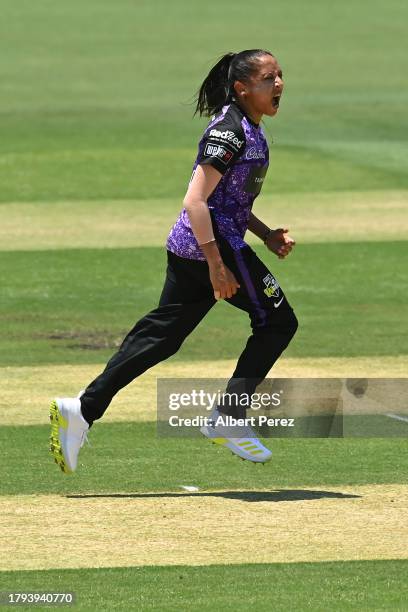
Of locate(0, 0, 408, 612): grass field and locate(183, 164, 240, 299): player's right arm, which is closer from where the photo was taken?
locate(0, 0, 408, 612): grass field

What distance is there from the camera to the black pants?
8.51 metres

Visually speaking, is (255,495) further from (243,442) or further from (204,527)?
A: (204,527)

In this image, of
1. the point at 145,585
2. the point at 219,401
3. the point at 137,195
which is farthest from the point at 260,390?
the point at 137,195

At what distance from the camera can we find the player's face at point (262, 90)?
855 cm

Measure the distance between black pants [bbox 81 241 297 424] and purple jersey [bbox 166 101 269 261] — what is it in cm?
8

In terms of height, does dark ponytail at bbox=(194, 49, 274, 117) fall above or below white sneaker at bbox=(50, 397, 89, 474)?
above

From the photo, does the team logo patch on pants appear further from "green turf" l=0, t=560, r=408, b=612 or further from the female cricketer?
"green turf" l=0, t=560, r=408, b=612

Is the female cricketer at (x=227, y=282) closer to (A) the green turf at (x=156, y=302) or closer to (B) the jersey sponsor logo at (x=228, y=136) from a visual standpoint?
(B) the jersey sponsor logo at (x=228, y=136)

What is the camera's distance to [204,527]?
7.81 metres

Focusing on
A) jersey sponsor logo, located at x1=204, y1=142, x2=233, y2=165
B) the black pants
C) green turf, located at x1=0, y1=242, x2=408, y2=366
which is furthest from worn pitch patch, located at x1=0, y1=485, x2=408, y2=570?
green turf, located at x1=0, y1=242, x2=408, y2=366

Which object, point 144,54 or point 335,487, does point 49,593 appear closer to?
point 335,487

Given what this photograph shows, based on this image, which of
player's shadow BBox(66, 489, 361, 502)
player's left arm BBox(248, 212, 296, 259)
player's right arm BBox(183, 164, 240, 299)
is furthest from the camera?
player's left arm BBox(248, 212, 296, 259)

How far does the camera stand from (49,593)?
22.1ft

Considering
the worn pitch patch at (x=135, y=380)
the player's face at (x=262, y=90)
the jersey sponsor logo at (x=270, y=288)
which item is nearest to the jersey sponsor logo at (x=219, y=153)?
the player's face at (x=262, y=90)
